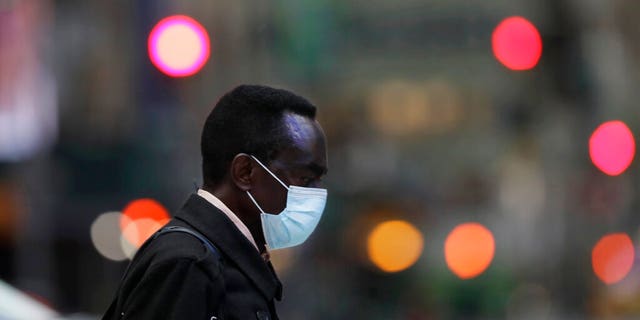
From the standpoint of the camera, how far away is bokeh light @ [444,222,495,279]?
2188 centimetres

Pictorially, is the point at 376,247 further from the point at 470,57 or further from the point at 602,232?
the point at 470,57

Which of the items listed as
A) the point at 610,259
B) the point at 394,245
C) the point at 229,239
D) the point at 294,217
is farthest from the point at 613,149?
the point at 229,239

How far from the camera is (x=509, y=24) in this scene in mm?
14273

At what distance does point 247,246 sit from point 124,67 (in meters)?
19.8

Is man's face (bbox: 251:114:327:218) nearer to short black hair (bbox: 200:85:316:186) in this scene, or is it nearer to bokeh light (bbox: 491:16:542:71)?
short black hair (bbox: 200:85:316:186)

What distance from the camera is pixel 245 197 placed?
117 inches

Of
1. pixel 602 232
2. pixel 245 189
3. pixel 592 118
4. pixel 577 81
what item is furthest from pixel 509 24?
pixel 245 189

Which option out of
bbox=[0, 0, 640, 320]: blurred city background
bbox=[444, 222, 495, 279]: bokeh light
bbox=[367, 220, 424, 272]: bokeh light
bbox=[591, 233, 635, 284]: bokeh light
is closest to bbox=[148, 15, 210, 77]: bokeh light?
bbox=[0, 0, 640, 320]: blurred city background

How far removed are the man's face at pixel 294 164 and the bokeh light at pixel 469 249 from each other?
1823cm

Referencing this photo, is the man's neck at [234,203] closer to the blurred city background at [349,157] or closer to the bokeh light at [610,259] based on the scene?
the blurred city background at [349,157]

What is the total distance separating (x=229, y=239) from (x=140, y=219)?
57.0 ft

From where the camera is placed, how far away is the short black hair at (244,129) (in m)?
2.92

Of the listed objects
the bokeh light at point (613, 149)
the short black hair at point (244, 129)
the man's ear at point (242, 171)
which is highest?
the short black hair at point (244, 129)

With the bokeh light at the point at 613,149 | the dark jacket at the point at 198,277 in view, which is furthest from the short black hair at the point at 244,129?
Result: the bokeh light at the point at 613,149
